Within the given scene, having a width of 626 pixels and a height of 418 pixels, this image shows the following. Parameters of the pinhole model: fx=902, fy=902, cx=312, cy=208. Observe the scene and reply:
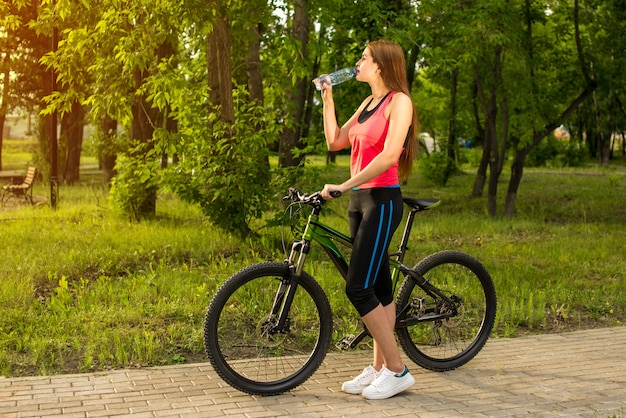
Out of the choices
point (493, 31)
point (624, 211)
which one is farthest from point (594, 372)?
point (624, 211)

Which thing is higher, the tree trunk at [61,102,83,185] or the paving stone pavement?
the tree trunk at [61,102,83,185]

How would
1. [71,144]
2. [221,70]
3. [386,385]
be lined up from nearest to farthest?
[386,385]
[221,70]
[71,144]

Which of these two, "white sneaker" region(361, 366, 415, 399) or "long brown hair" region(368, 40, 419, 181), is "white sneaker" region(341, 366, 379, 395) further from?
"long brown hair" region(368, 40, 419, 181)

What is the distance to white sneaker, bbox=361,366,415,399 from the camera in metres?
5.39

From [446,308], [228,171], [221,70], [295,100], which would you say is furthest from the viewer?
[295,100]

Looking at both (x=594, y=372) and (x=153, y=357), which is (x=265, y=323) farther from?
(x=594, y=372)

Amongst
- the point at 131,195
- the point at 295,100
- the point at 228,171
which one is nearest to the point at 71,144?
the point at 295,100

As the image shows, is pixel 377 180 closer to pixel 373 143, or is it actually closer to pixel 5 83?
pixel 373 143

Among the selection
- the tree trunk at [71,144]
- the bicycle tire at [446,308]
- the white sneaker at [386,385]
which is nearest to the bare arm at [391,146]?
the bicycle tire at [446,308]

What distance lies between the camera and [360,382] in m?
5.54

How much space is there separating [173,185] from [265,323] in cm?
554

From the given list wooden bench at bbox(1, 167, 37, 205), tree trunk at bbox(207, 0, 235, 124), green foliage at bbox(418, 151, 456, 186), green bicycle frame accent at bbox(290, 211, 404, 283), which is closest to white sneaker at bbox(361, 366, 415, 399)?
green bicycle frame accent at bbox(290, 211, 404, 283)

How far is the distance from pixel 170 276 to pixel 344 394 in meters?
3.90

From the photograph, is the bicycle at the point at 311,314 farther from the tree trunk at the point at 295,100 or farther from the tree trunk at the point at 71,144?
the tree trunk at the point at 71,144
